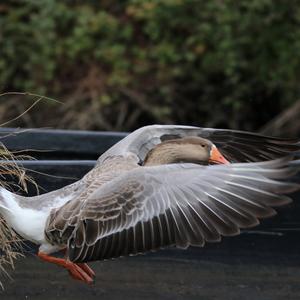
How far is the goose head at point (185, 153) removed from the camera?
161 inches

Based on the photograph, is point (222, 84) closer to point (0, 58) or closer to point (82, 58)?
point (82, 58)

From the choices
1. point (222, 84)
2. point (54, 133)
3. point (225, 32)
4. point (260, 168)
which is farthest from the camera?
point (222, 84)

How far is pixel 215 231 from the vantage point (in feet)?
11.5

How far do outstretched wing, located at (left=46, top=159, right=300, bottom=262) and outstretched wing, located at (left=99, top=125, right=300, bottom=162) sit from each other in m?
0.49

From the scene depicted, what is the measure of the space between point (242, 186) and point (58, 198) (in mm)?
809

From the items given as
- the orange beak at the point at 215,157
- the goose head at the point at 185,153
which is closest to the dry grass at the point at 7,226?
the goose head at the point at 185,153

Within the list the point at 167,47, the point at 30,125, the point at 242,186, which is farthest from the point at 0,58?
the point at 242,186

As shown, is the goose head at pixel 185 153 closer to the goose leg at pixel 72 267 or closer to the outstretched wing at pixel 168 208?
the outstretched wing at pixel 168 208

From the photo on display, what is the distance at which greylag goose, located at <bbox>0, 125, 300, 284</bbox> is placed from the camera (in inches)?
137

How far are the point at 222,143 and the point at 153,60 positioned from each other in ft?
14.2

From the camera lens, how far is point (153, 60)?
877 cm

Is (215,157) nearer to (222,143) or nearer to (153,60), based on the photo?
A: (222,143)

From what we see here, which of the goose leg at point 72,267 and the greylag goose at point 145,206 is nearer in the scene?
the greylag goose at point 145,206

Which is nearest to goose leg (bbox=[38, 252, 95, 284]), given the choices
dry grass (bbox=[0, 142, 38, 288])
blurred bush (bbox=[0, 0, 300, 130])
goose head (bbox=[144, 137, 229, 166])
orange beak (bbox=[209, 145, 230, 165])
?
dry grass (bbox=[0, 142, 38, 288])
